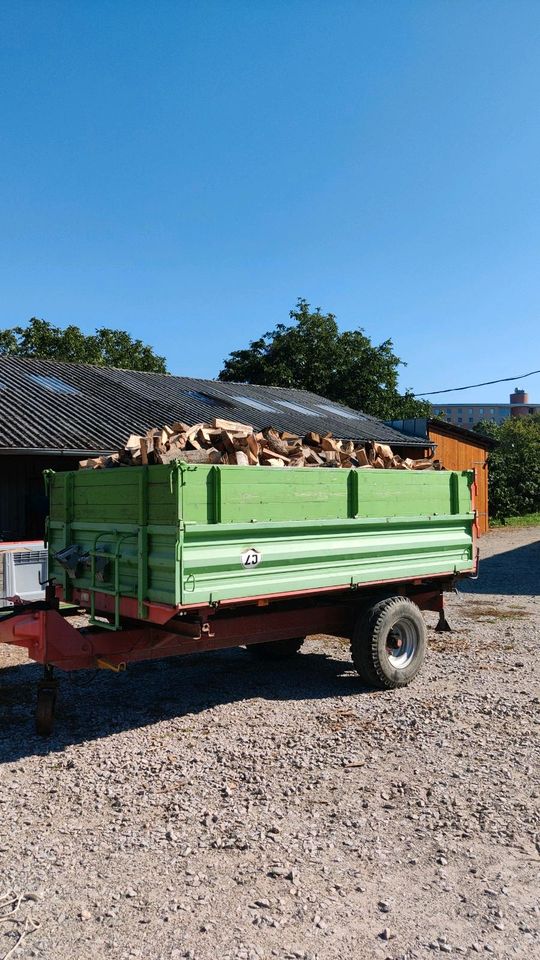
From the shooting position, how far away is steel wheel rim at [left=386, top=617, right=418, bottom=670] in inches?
269

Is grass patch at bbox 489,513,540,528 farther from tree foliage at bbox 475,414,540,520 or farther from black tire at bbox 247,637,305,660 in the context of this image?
black tire at bbox 247,637,305,660

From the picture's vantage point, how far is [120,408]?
15.4m

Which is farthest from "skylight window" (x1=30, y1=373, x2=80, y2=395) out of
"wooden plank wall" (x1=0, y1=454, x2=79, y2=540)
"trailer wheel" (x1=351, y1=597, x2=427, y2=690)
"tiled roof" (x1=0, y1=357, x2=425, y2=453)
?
"trailer wheel" (x1=351, y1=597, x2=427, y2=690)

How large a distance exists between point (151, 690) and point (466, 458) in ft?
64.4

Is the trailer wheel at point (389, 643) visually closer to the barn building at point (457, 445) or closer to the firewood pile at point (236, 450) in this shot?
the firewood pile at point (236, 450)

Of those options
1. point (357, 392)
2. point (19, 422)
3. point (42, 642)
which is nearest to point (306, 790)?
point (42, 642)

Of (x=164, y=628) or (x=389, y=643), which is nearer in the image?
(x=164, y=628)

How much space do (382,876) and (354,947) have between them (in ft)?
1.88

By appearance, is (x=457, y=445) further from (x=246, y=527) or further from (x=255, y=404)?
(x=246, y=527)

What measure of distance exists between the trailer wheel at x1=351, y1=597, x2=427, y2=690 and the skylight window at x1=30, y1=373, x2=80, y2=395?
36.5 feet

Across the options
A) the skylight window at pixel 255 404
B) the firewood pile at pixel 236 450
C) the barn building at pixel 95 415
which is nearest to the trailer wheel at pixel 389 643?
the firewood pile at pixel 236 450

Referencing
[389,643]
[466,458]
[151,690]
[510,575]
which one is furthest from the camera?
[466,458]

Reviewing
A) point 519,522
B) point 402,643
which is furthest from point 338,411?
point 402,643

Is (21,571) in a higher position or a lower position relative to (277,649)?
higher
